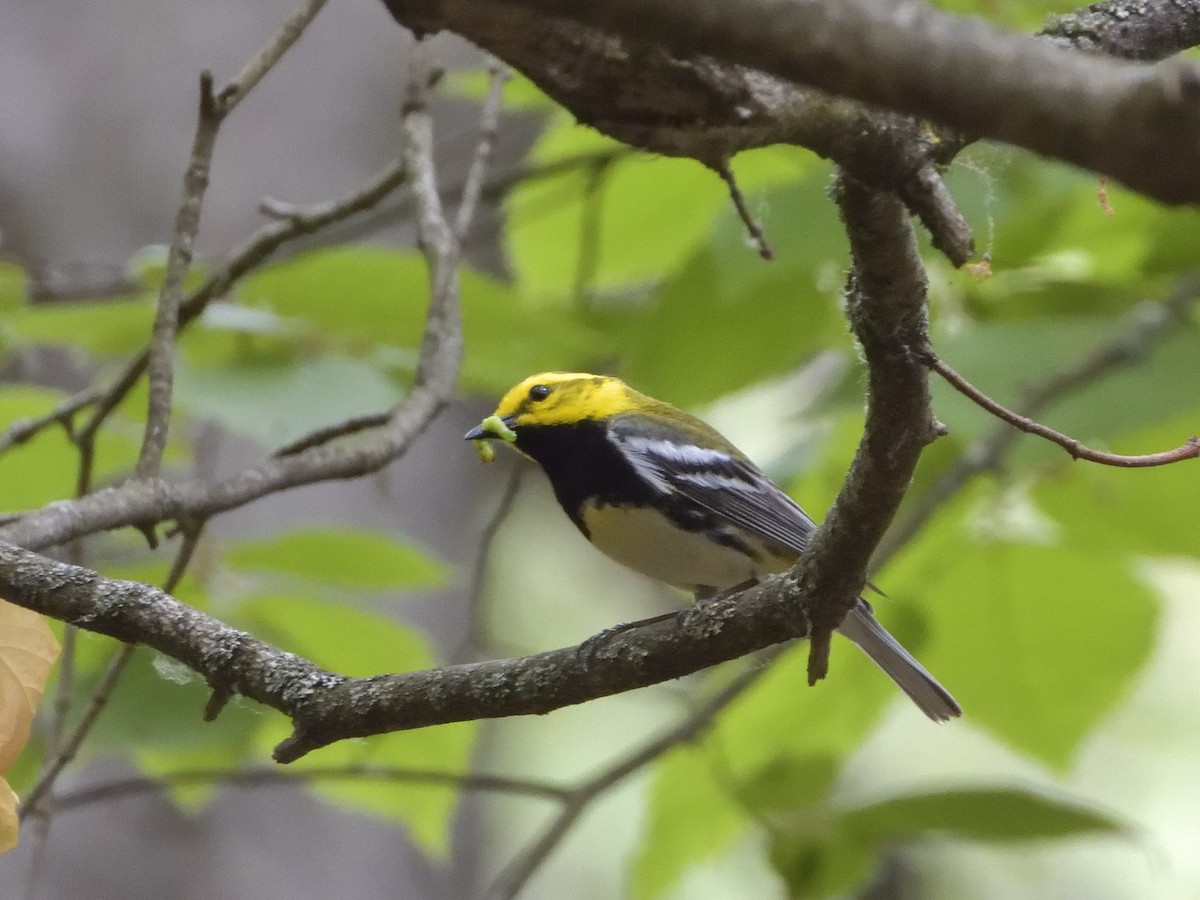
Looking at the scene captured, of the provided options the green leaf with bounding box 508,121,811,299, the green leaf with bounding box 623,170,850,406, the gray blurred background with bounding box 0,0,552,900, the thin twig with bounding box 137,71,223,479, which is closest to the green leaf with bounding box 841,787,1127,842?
the green leaf with bounding box 623,170,850,406

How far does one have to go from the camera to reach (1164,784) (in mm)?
7742

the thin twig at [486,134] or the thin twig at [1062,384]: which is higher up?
the thin twig at [486,134]

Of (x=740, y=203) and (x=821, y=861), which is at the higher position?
(x=740, y=203)

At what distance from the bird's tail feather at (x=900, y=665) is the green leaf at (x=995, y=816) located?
193 millimetres

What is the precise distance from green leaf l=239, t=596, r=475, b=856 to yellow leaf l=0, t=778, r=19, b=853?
0.96m

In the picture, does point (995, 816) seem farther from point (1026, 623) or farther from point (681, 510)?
point (681, 510)

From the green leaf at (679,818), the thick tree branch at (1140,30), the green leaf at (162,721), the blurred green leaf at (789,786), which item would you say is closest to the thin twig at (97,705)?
the green leaf at (162,721)

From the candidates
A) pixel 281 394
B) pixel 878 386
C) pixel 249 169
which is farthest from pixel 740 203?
pixel 249 169

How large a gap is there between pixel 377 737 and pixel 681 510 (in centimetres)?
70

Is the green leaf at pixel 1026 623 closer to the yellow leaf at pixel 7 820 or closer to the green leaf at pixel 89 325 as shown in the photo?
the green leaf at pixel 89 325

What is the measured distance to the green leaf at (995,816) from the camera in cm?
206

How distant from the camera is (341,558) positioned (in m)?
2.30

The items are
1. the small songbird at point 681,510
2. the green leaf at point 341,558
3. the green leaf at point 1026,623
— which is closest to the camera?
the green leaf at point 341,558

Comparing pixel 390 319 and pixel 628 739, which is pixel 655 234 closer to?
pixel 390 319
